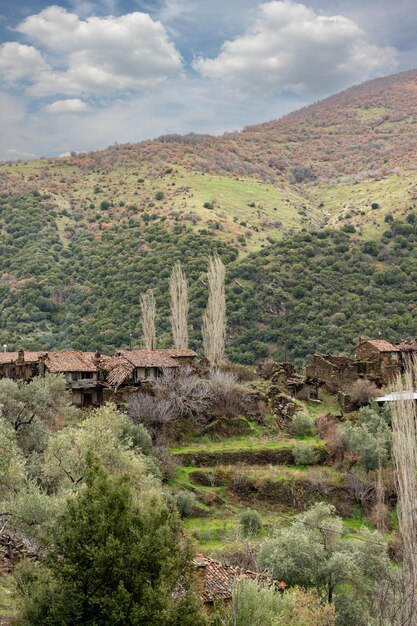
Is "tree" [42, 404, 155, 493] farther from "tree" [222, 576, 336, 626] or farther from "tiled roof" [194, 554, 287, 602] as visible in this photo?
"tree" [222, 576, 336, 626]

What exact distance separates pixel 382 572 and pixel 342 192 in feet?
408

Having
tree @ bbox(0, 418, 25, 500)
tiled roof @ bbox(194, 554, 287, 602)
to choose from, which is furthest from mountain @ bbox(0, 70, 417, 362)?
tree @ bbox(0, 418, 25, 500)

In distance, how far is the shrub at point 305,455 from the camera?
135ft

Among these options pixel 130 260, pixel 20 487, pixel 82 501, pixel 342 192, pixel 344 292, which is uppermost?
pixel 342 192

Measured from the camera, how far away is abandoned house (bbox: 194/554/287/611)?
20656 mm

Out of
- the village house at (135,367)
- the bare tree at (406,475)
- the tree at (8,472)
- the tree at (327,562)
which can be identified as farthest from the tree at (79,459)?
the village house at (135,367)

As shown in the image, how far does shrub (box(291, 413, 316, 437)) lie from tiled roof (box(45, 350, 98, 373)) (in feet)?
47.1

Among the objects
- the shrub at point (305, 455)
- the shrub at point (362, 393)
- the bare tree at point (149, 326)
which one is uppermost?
the bare tree at point (149, 326)

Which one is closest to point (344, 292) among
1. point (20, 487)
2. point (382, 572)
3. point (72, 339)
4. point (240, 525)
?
point (72, 339)

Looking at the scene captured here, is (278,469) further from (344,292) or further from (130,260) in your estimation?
(130,260)

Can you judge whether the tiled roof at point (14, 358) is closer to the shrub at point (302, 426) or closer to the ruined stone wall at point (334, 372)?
the shrub at point (302, 426)

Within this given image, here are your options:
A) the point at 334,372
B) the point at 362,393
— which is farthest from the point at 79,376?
the point at 362,393

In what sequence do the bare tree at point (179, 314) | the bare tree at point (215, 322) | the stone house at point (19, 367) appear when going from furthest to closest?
1. the bare tree at point (179, 314)
2. the bare tree at point (215, 322)
3. the stone house at point (19, 367)

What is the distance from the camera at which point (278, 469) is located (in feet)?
133
